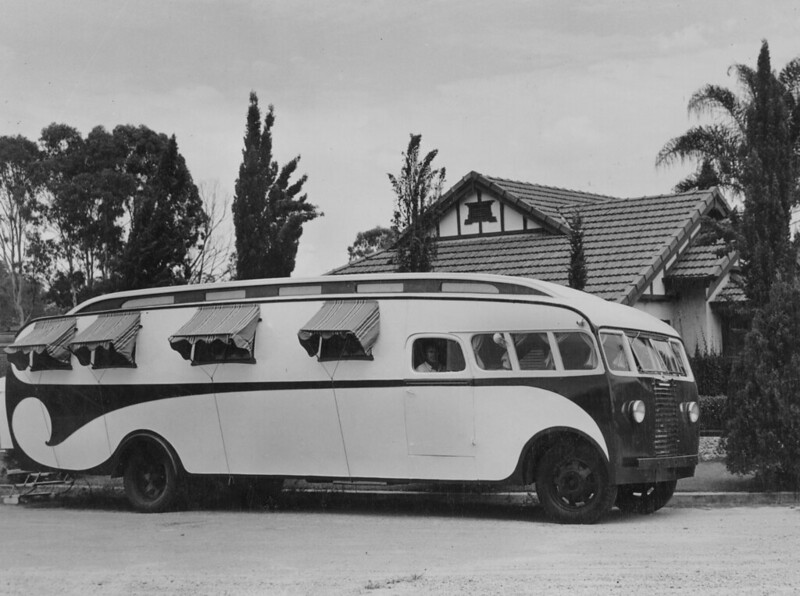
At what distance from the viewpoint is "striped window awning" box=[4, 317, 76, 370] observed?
15.6 metres

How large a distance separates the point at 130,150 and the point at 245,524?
110 feet

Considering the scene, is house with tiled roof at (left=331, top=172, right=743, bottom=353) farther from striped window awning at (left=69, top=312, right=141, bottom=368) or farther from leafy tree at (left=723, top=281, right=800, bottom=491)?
striped window awning at (left=69, top=312, right=141, bottom=368)

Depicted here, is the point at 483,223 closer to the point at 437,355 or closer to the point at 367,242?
the point at 437,355

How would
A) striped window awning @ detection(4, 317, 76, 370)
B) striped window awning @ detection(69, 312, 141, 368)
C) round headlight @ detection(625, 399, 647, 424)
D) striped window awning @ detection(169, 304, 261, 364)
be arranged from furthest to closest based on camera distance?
striped window awning @ detection(4, 317, 76, 370)
striped window awning @ detection(69, 312, 141, 368)
striped window awning @ detection(169, 304, 261, 364)
round headlight @ detection(625, 399, 647, 424)

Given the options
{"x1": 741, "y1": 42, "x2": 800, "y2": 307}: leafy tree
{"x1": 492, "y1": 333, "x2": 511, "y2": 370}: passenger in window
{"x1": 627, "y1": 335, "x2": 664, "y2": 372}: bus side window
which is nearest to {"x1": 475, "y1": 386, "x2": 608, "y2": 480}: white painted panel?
{"x1": 492, "y1": 333, "x2": 511, "y2": 370}: passenger in window

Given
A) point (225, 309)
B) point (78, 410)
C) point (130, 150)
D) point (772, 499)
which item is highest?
point (130, 150)

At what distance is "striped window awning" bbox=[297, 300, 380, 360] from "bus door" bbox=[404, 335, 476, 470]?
490 mm

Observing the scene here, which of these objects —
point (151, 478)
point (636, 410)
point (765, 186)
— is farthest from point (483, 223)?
point (636, 410)

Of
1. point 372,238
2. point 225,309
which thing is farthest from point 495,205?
point 372,238

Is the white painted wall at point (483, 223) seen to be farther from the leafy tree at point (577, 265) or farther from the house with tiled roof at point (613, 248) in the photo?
the leafy tree at point (577, 265)

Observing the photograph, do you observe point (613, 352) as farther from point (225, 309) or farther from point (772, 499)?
point (225, 309)

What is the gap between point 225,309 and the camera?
47.6 feet

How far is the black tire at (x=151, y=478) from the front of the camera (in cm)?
1473

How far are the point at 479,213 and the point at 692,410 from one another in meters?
14.9
